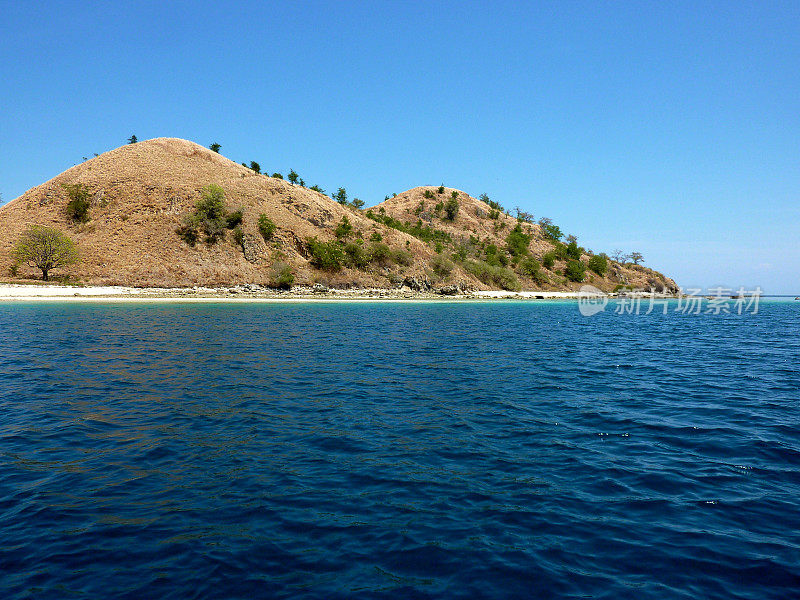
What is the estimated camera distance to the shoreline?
63250 millimetres

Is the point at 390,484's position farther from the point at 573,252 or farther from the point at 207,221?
the point at 573,252

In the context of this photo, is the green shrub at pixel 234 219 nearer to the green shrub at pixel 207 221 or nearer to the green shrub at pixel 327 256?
the green shrub at pixel 207 221

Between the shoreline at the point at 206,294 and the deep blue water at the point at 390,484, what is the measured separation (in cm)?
5180

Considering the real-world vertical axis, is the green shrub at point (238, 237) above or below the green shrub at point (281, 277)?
above

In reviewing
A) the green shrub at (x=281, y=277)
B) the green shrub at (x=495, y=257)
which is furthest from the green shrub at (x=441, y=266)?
the green shrub at (x=281, y=277)

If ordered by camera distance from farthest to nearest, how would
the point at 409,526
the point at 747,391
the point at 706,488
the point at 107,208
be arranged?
the point at 107,208 → the point at 747,391 → the point at 706,488 → the point at 409,526

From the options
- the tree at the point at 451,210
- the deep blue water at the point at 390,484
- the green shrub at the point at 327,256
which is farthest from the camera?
the tree at the point at 451,210

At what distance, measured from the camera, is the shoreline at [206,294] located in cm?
6325

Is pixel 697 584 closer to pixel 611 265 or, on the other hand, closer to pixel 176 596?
pixel 176 596

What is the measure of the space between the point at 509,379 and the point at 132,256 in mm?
89830

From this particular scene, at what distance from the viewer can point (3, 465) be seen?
9266 millimetres

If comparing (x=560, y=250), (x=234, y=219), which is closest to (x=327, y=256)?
(x=234, y=219)

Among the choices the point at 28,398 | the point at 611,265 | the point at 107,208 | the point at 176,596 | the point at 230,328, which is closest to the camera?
the point at 176,596

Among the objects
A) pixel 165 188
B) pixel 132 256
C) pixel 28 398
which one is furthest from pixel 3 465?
pixel 165 188
